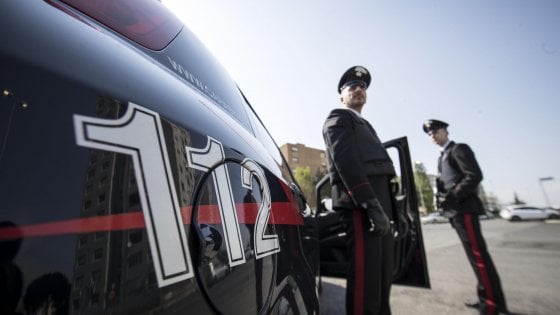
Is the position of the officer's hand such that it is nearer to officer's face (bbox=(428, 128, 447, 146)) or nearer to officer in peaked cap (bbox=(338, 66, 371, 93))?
officer's face (bbox=(428, 128, 447, 146))

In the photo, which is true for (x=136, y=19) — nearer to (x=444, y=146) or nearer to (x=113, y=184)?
(x=113, y=184)

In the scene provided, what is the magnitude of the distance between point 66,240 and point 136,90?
0.24m

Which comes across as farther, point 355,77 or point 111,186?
point 355,77

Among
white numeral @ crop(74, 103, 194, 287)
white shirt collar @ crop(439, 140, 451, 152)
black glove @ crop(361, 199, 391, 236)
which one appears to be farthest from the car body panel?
white shirt collar @ crop(439, 140, 451, 152)

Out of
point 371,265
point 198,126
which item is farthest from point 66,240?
point 371,265

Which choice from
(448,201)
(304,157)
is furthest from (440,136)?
(304,157)

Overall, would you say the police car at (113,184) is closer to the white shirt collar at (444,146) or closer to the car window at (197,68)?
the car window at (197,68)

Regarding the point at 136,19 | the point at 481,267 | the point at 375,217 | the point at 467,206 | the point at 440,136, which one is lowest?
the point at 481,267

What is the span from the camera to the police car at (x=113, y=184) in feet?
0.97

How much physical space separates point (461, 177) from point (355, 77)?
4.93 ft

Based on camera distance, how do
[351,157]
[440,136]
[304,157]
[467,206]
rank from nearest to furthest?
[351,157]
[467,206]
[440,136]
[304,157]

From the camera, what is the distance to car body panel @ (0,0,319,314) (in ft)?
0.97

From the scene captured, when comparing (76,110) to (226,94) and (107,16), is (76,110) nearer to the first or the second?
(107,16)

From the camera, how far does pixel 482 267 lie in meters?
2.41
